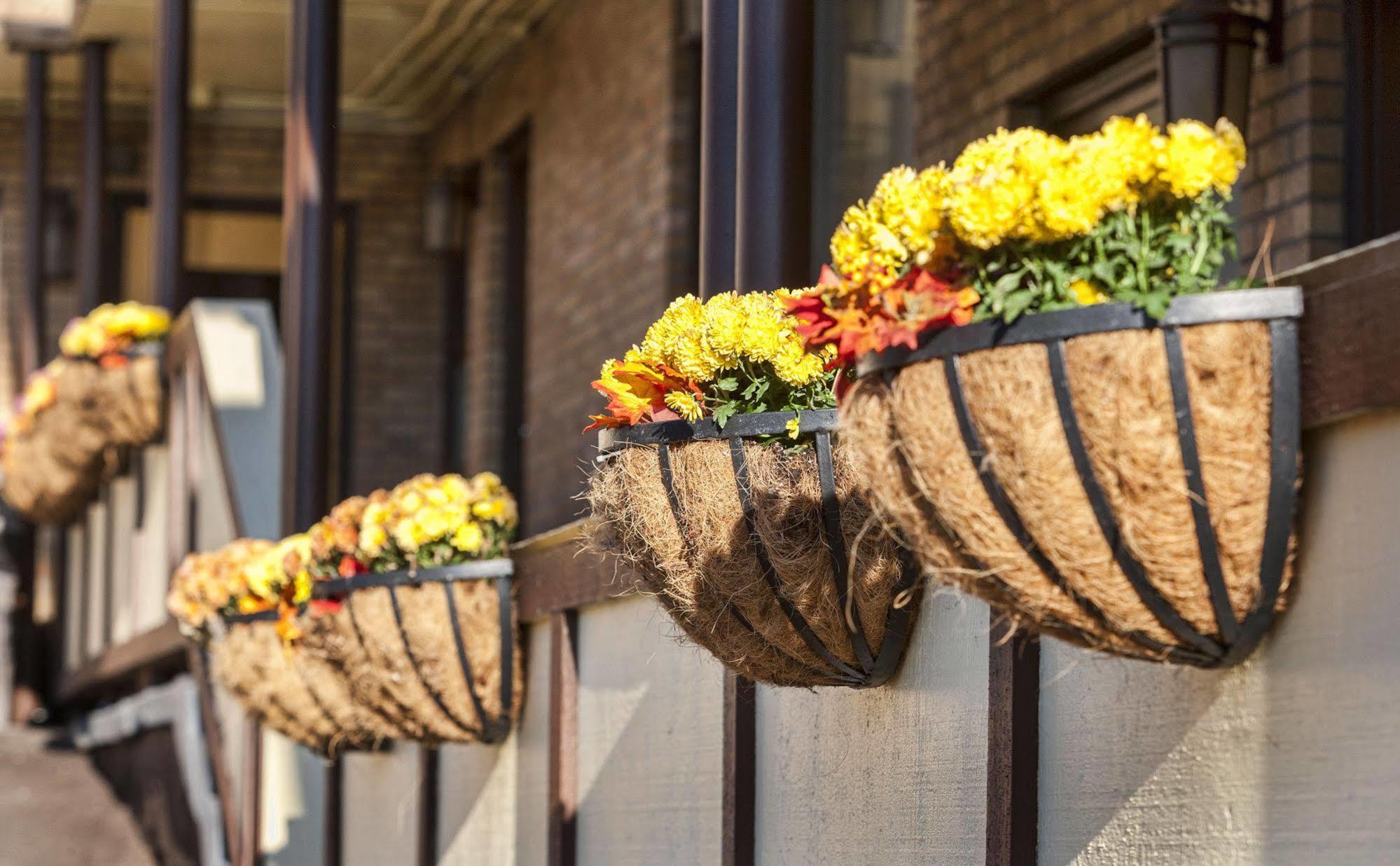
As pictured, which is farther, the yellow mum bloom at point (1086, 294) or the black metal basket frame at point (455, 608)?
the black metal basket frame at point (455, 608)

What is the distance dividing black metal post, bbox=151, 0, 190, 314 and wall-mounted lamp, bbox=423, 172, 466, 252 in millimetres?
3071

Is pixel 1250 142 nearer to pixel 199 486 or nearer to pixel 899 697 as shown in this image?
pixel 899 697

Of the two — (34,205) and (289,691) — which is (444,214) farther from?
(289,691)

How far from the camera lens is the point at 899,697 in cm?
285

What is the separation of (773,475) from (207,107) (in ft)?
29.7

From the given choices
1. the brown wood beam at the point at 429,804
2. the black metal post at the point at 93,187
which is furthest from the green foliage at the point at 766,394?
the black metal post at the point at 93,187

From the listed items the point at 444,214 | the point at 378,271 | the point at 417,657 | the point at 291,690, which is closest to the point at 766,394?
the point at 417,657

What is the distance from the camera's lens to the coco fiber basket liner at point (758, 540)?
2.58 m

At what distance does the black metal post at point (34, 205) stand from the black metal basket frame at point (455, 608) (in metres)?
5.98

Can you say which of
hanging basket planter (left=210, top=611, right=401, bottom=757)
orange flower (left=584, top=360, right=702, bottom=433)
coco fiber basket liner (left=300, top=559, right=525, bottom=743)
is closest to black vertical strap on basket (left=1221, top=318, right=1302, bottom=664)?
orange flower (left=584, top=360, right=702, bottom=433)

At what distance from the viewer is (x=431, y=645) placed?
4.16 meters

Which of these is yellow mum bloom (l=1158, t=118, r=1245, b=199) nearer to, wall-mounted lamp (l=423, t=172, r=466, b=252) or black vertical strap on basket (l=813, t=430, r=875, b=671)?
black vertical strap on basket (l=813, t=430, r=875, b=671)

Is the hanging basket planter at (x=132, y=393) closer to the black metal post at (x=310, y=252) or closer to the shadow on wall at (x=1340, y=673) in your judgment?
the black metal post at (x=310, y=252)

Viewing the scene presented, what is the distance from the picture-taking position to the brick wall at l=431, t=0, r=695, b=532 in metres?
7.55
